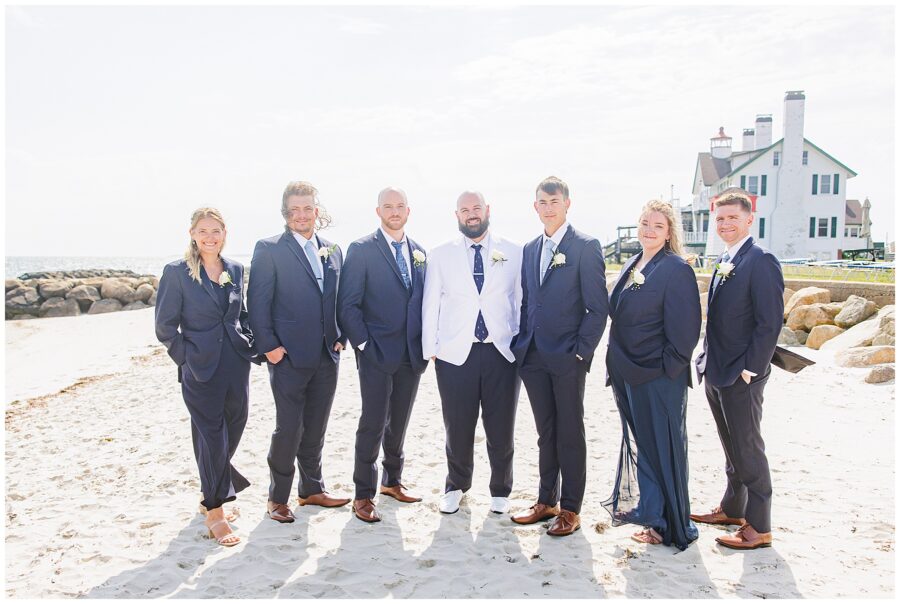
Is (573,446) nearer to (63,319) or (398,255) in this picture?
(398,255)

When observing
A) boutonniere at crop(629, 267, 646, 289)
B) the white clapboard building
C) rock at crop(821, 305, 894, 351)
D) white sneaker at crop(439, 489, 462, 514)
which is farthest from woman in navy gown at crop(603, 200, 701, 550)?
the white clapboard building

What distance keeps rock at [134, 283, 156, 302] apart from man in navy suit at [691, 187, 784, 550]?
28602 mm

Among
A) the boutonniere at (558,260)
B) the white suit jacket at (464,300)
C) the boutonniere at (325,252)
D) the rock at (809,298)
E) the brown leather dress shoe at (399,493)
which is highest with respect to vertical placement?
the boutonniere at (325,252)

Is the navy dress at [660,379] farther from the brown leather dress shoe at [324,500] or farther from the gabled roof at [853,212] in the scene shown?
the gabled roof at [853,212]

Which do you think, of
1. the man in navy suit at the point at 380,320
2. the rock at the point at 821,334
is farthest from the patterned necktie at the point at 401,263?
the rock at the point at 821,334

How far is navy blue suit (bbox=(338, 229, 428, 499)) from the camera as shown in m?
5.24

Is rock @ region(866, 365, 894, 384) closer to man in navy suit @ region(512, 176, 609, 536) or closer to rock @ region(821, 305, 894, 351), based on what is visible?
rock @ region(821, 305, 894, 351)

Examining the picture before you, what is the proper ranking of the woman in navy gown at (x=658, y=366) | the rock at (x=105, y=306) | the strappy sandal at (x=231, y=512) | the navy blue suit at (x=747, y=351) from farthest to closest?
the rock at (x=105, y=306), the strappy sandal at (x=231, y=512), the woman in navy gown at (x=658, y=366), the navy blue suit at (x=747, y=351)

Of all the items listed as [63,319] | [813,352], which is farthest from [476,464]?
[63,319]

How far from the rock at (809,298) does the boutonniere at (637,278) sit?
40.2 feet

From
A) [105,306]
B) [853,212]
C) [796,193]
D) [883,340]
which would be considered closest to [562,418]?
[883,340]

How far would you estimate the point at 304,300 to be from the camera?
520 centimetres

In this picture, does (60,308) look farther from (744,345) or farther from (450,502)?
(744,345)

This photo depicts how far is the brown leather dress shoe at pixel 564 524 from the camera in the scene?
486cm
